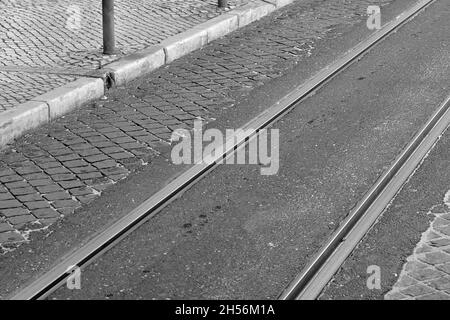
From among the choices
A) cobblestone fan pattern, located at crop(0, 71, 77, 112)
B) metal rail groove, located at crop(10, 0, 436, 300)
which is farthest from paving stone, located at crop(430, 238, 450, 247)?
cobblestone fan pattern, located at crop(0, 71, 77, 112)

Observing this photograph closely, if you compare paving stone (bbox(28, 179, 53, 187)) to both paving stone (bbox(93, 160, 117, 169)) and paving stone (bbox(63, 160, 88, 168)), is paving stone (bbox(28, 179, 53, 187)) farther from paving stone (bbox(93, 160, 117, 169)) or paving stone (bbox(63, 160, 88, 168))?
paving stone (bbox(93, 160, 117, 169))

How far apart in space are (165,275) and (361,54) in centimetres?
536

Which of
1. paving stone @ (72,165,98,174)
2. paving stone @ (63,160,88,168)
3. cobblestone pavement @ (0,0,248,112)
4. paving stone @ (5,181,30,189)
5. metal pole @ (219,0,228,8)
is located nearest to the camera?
paving stone @ (5,181,30,189)

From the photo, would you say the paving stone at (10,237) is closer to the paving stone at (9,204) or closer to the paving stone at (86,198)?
the paving stone at (9,204)

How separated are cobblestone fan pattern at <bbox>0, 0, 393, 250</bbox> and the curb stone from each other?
106 mm

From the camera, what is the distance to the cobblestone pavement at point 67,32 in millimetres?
9523

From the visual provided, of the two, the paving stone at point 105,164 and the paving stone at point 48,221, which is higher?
the paving stone at point 48,221

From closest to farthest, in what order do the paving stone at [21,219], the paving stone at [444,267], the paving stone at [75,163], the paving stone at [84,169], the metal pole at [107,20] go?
the paving stone at [444,267] → the paving stone at [21,219] → the paving stone at [84,169] → the paving stone at [75,163] → the metal pole at [107,20]

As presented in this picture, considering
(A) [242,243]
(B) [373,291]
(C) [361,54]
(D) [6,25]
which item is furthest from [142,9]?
(B) [373,291]

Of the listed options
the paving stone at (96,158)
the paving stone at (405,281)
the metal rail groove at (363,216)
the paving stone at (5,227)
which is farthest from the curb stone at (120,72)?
the paving stone at (405,281)

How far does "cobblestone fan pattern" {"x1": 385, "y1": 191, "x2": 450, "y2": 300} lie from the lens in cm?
560

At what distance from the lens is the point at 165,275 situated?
586cm

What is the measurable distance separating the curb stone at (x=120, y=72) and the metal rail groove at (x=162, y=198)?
5.41ft
